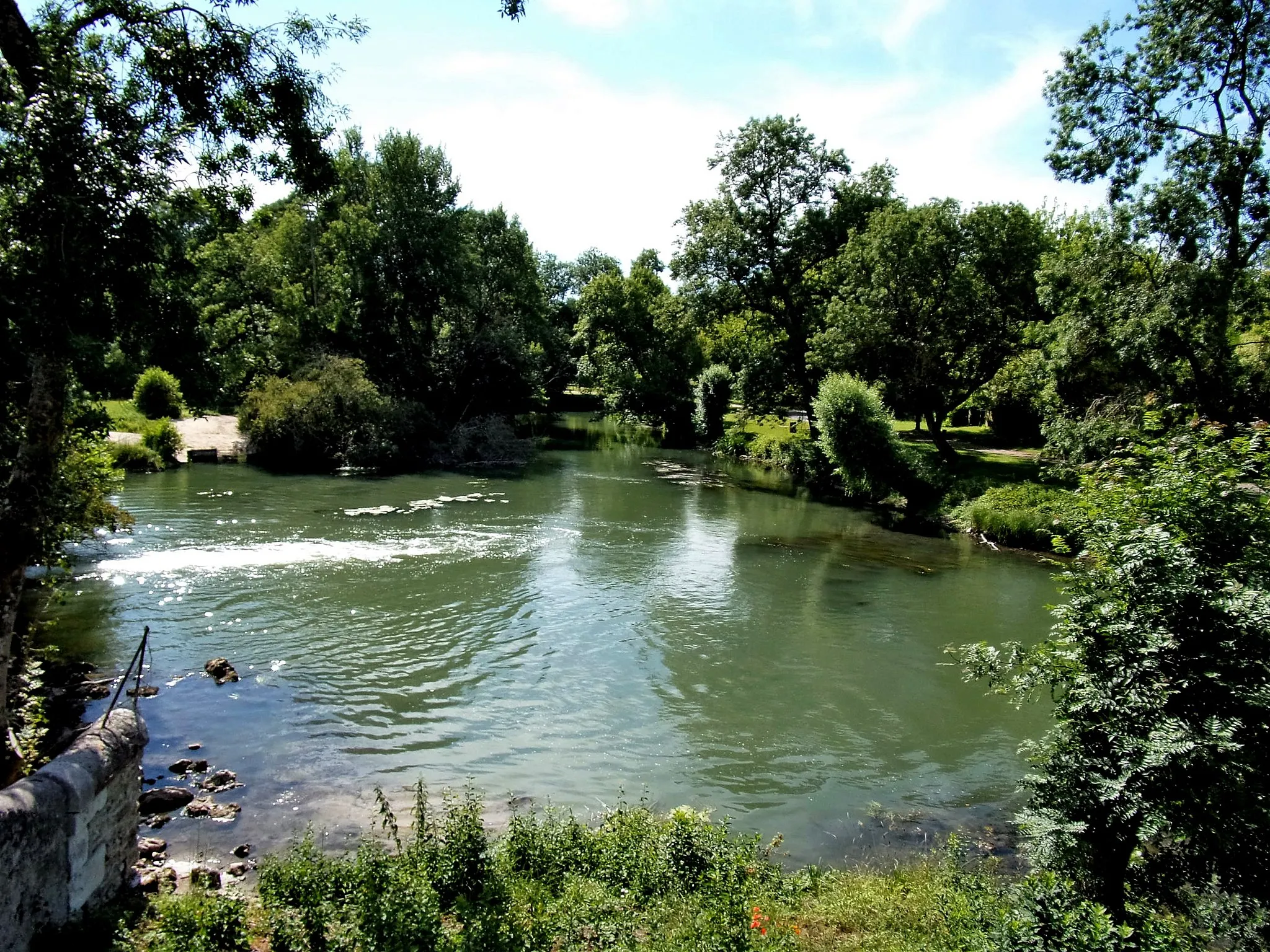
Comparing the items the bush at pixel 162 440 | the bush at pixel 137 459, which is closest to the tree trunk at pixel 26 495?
the bush at pixel 137 459

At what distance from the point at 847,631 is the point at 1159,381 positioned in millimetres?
14451

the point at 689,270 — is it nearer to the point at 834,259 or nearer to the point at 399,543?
the point at 834,259

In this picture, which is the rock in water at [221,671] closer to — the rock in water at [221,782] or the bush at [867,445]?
the rock in water at [221,782]

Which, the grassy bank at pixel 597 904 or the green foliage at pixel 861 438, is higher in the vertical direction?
the green foliage at pixel 861 438

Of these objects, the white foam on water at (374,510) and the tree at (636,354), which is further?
the tree at (636,354)

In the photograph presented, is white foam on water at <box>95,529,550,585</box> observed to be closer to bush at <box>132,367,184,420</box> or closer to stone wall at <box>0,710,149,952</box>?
stone wall at <box>0,710,149,952</box>

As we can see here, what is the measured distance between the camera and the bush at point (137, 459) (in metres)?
30.5

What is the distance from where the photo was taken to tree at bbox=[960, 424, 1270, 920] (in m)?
5.80

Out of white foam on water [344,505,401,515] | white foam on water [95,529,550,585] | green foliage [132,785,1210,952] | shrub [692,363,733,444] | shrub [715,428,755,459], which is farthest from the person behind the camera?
shrub [692,363,733,444]

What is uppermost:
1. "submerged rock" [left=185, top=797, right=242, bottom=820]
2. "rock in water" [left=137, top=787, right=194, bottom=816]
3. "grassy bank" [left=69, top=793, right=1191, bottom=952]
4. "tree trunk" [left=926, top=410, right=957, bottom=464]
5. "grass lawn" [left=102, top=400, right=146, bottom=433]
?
"tree trunk" [left=926, top=410, right=957, bottom=464]

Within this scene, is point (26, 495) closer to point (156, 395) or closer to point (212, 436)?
point (212, 436)

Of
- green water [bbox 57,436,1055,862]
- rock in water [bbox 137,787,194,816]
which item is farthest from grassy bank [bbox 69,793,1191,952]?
rock in water [bbox 137,787,194,816]

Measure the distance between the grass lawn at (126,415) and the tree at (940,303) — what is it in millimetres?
31376

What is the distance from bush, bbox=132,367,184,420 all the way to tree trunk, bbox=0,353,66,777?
3425 cm
